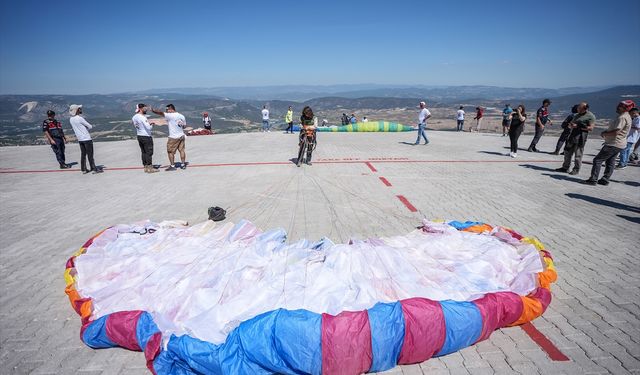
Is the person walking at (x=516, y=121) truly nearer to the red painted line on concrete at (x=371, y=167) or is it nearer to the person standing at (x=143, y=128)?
the red painted line on concrete at (x=371, y=167)

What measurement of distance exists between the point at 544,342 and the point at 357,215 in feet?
12.8

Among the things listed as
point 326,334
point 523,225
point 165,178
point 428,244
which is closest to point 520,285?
point 428,244

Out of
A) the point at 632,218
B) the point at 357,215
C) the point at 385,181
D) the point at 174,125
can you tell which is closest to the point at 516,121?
the point at 632,218

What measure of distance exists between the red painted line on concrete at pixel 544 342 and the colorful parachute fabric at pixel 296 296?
0.14 metres

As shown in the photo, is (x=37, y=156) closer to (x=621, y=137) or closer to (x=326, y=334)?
(x=326, y=334)

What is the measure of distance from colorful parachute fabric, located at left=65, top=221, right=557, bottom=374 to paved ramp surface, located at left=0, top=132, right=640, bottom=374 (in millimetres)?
347

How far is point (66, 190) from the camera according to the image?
8516 mm

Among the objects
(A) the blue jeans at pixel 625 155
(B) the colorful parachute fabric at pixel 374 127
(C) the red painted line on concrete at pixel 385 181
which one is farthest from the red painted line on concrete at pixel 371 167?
(B) the colorful parachute fabric at pixel 374 127

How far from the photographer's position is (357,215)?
6586 millimetres

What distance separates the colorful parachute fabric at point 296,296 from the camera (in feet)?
8.92

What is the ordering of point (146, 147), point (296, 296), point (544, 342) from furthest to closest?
point (146, 147) → point (296, 296) → point (544, 342)

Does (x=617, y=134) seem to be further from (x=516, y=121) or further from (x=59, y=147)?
(x=59, y=147)

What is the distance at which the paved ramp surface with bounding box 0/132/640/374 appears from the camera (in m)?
3.08

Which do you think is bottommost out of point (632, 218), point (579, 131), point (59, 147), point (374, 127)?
point (632, 218)
